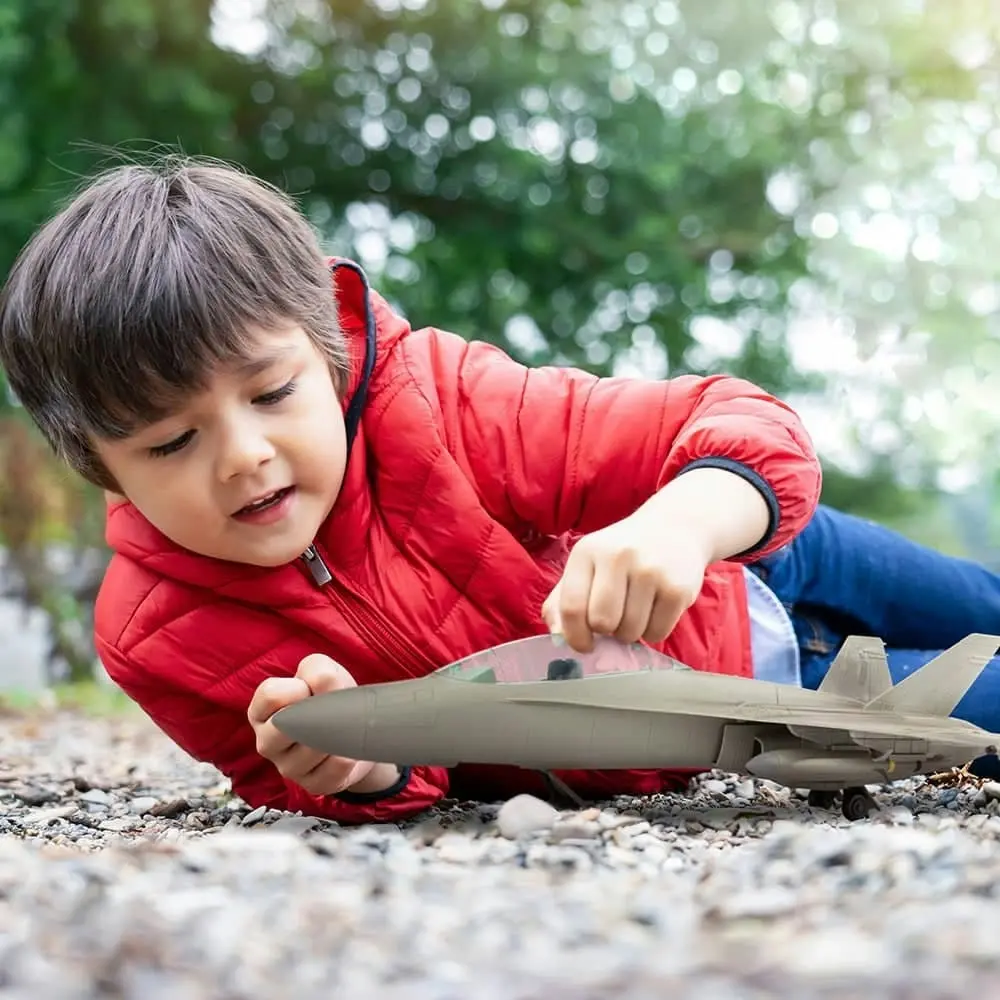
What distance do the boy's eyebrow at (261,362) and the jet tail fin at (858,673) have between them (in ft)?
3.05

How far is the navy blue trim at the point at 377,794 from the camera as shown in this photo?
197 centimetres

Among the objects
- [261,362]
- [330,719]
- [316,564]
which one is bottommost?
[330,719]

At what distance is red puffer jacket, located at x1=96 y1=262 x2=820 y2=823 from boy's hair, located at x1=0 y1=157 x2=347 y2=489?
0.48 feet

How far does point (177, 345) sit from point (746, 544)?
0.81 m

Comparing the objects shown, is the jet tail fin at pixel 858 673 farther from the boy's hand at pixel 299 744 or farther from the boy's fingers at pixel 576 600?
the boy's hand at pixel 299 744

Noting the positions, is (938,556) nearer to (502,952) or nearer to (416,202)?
(502,952)

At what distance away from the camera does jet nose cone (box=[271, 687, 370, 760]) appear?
5.38ft

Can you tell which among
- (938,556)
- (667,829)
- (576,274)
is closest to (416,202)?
(576,274)

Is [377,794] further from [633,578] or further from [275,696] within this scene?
[633,578]

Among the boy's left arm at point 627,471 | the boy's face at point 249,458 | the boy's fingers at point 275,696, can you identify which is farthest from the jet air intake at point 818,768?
the boy's face at point 249,458

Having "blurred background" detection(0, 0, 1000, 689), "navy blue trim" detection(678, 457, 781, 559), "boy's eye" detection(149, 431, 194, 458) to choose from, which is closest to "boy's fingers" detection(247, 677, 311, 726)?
"boy's eye" detection(149, 431, 194, 458)

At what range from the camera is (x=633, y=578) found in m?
1.52

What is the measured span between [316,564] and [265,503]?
20 centimetres

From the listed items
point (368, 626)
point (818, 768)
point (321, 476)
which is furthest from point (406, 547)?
point (818, 768)
